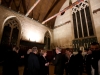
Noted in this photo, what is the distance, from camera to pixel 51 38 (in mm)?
12039

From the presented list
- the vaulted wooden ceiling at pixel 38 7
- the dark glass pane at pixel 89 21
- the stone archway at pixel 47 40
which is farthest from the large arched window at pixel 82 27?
the stone archway at pixel 47 40

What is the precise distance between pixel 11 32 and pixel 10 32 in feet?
0.32

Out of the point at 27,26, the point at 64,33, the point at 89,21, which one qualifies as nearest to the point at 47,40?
the point at 64,33

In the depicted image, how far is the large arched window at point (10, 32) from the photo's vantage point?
717 cm

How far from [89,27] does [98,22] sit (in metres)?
1.09

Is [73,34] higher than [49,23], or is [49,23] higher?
[49,23]

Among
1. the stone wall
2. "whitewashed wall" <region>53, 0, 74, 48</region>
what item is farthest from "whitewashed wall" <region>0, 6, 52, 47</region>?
the stone wall

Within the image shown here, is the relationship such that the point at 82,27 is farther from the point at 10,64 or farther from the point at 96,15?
the point at 10,64

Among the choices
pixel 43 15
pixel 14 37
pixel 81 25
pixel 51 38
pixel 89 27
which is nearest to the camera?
pixel 14 37

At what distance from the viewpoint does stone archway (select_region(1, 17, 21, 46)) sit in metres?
7.18

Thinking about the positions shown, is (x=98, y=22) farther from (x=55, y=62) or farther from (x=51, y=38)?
(x=55, y=62)

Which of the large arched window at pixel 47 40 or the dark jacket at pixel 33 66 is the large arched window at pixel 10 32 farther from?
the dark jacket at pixel 33 66

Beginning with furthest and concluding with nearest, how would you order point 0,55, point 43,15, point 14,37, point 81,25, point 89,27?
1. point 43,15
2. point 81,25
3. point 89,27
4. point 14,37
5. point 0,55

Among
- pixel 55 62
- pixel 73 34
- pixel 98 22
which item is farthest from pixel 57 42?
pixel 55 62
